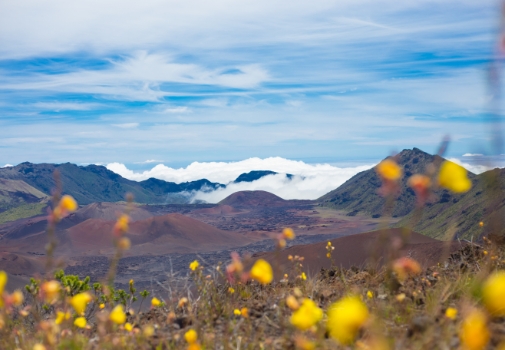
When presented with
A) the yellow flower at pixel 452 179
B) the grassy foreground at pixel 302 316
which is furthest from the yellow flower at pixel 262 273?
the yellow flower at pixel 452 179

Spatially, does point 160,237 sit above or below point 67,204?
below

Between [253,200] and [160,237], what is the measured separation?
91938 mm

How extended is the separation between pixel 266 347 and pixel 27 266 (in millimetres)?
52760

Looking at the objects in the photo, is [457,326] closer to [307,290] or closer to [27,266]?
[307,290]

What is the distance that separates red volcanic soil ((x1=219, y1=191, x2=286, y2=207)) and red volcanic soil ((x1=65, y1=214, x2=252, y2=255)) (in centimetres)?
7921

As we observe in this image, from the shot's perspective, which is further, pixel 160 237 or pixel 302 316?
pixel 160 237

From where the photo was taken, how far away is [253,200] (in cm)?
16400

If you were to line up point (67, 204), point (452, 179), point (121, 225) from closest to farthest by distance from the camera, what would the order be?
point (452, 179) < point (67, 204) < point (121, 225)

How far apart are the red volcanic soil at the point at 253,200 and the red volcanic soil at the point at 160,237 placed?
260ft

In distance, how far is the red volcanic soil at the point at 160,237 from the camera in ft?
228

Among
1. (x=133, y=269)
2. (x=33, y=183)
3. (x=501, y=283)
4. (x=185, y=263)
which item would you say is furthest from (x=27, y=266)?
(x=33, y=183)

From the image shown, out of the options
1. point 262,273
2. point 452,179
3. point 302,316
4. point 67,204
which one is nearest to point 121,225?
point 67,204

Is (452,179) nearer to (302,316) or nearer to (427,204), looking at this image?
(302,316)

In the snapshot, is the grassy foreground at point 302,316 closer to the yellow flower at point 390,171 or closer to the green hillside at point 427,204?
the yellow flower at point 390,171
